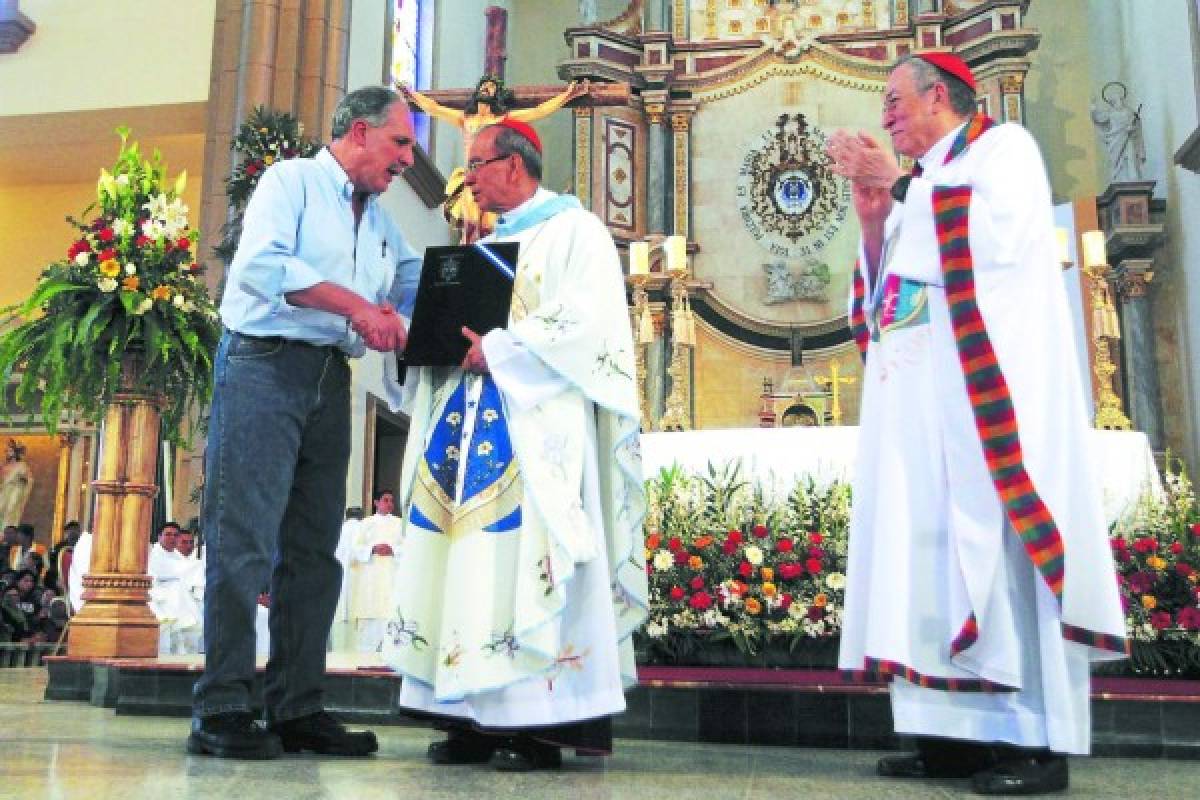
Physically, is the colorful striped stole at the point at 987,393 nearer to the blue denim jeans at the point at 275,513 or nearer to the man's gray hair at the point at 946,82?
the man's gray hair at the point at 946,82

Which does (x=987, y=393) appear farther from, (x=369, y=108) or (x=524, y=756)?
(x=369, y=108)

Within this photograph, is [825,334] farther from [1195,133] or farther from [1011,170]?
[1011,170]

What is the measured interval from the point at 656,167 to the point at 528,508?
37.8 ft

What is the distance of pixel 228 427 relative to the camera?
3.08m

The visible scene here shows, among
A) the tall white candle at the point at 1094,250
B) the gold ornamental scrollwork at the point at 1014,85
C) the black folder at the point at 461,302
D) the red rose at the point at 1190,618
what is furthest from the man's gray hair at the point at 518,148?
the gold ornamental scrollwork at the point at 1014,85

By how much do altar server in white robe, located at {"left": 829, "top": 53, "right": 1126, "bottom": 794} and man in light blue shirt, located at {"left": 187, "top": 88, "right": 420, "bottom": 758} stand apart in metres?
1.25

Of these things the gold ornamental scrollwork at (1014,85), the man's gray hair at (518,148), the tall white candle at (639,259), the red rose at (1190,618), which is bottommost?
the red rose at (1190,618)

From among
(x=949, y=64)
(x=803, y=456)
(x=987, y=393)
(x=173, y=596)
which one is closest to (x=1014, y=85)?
(x=803, y=456)

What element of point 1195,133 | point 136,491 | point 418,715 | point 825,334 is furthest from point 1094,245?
point 418,715

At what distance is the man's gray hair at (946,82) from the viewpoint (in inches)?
117

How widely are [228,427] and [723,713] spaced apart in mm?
1783

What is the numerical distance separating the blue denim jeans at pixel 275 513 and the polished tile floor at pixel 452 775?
248 millimetres

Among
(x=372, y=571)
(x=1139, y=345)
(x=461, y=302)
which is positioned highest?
(x=1139, y=345)

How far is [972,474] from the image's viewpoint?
107 inches
